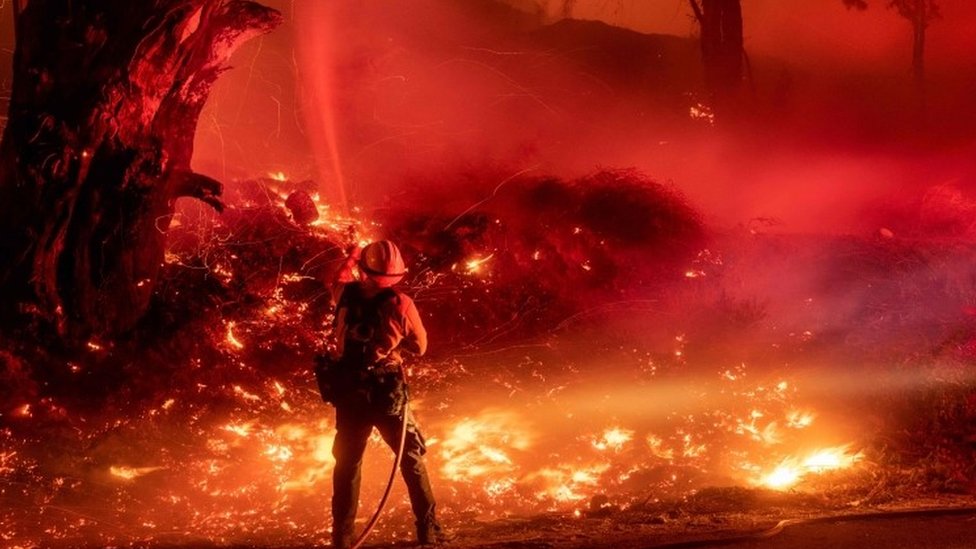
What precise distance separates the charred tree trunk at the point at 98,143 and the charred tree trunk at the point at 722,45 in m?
9.29

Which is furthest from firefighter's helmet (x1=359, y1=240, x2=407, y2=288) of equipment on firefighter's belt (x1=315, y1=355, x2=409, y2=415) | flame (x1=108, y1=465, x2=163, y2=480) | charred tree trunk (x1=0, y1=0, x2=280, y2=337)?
charred tree trunk (x1=0, y1=0, x2=280, y2=337)

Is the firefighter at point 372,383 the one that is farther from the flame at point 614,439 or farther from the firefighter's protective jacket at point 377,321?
the flame at point 614,439

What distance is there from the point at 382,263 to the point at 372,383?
75 centimetres

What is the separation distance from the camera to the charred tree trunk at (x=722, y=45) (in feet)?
47.3

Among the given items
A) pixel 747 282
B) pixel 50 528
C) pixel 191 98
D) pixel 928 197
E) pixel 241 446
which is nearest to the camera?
pixel 50 528

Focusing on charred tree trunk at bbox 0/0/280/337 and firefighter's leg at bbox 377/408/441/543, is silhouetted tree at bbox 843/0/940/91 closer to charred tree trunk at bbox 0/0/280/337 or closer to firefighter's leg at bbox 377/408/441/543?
charred tree trunk at bbox 0/0/280/337

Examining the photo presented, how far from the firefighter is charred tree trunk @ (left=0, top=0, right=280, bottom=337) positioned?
311 cm

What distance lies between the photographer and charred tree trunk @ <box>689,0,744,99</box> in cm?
1441

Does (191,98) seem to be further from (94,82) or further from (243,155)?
(243,155)

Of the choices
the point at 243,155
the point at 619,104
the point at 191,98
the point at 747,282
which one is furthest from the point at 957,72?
the point at 191,98

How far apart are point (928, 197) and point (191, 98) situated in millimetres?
11137

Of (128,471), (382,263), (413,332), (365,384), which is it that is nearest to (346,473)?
(365,384)

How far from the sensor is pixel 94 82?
6941 mm

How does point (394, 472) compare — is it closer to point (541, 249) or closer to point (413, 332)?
point (413, 332)
